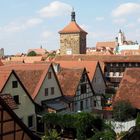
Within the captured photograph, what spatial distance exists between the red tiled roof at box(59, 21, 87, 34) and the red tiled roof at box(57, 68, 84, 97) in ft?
186

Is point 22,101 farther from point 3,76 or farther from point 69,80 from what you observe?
point 69,80

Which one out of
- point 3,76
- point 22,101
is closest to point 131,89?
point 22,101

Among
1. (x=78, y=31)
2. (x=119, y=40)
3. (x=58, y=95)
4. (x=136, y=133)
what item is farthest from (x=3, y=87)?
(x=119, y=40)

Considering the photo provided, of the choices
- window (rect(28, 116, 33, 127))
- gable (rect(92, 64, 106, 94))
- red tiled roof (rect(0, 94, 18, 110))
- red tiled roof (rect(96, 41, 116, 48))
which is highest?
red tiled roof (rect(96, 41, 116, 48))

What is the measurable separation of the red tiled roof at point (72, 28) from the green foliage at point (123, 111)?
65175 mm

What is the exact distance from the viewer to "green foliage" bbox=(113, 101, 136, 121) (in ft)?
123

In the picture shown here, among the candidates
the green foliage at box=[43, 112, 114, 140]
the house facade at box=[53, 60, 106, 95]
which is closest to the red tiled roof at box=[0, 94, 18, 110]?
the green foliage at box=[43, 112, 114, 140]

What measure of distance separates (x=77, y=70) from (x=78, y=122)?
14.3 m

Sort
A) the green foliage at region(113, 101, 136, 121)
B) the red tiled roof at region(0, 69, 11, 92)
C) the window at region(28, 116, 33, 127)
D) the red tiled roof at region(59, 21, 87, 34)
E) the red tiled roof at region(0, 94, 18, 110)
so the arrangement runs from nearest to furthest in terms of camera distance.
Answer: the red tiled roof at region(0, 94, 18, 110)
the red tiled roof at region(0, 69, 11, 92)
the window at region(28, 116, 33, 127)
the green foliage at region(113, 101, 136, 121)
the red tiled roof at region(59, 21, 87, 34)

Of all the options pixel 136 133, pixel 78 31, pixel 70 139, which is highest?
pixel 78 31

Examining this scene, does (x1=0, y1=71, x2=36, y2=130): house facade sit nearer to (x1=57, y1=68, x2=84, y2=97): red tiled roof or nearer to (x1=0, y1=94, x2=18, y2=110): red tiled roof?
(x1=57, y1=68, x2=84, y2=97): red tiled roof

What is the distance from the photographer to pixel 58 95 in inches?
1639

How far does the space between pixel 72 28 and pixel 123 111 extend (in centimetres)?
6781

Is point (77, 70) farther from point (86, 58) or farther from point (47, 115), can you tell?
point (86, 58)
